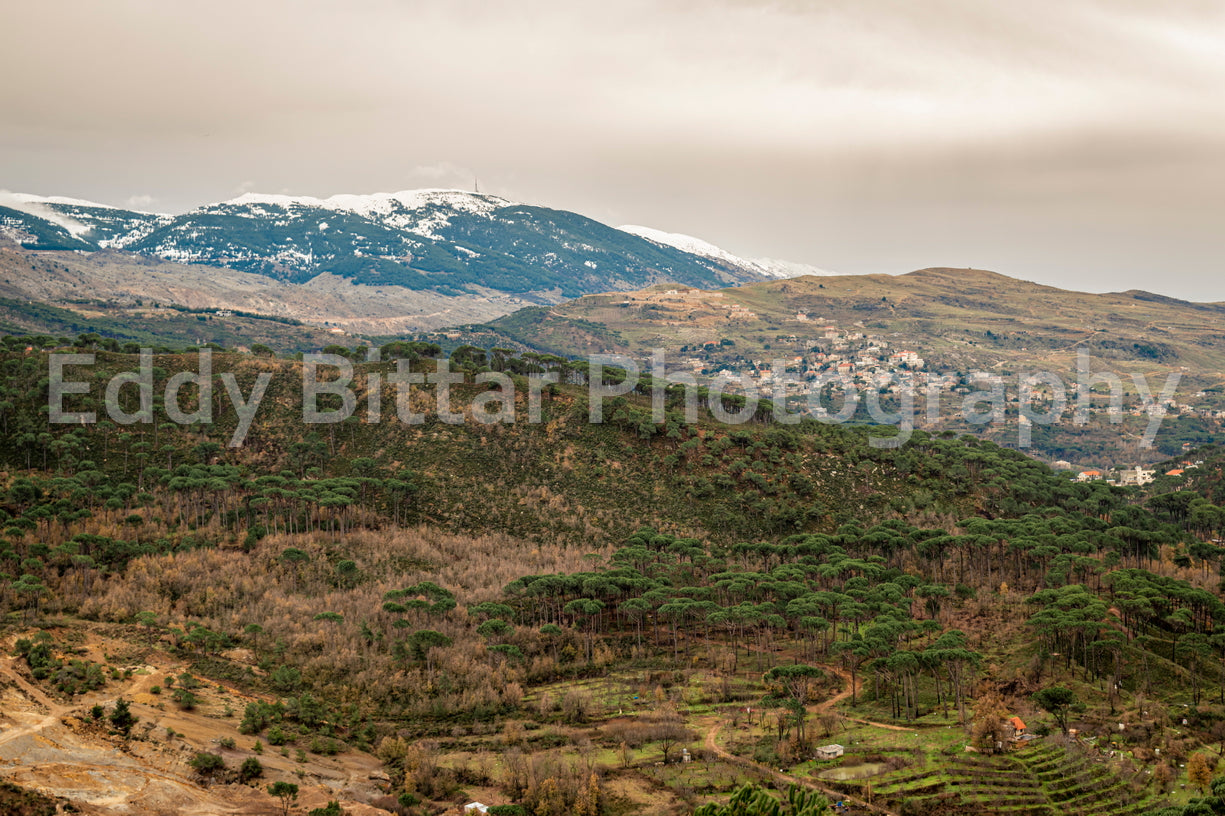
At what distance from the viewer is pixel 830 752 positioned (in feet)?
129

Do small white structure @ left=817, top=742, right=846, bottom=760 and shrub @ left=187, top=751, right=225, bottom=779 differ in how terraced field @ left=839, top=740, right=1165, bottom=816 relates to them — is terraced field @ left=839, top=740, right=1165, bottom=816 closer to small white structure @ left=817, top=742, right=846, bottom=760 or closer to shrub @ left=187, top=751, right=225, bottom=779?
small white structure @ left=817, top=742, right=846, bottom=760

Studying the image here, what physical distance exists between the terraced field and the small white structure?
2.58m

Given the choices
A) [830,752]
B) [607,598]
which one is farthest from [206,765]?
[607,598]

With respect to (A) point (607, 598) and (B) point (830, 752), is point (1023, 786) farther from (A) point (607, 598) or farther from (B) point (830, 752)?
(A) point (607, 598)

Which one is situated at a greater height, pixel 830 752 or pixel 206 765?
pixel 206 765

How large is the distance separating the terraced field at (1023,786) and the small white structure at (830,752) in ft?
8.47

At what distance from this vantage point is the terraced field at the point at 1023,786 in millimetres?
34594

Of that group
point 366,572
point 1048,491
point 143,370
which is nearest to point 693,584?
point 366,572

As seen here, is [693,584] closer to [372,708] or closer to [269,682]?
[372,708]

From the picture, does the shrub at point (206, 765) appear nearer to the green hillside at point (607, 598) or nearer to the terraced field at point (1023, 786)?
the green hillside at point (607, 598)

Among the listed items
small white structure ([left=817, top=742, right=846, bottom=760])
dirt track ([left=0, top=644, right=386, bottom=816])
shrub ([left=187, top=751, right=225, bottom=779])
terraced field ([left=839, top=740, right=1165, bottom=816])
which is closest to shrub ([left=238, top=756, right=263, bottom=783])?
dirt track ([left=0, top=644, right=386, bottom=816])

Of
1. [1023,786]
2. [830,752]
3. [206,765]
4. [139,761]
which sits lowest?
[830,752]

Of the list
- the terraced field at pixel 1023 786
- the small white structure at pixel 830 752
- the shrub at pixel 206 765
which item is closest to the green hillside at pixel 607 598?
the terraced field at pixel 1023 786

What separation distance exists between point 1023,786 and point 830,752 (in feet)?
28.8
